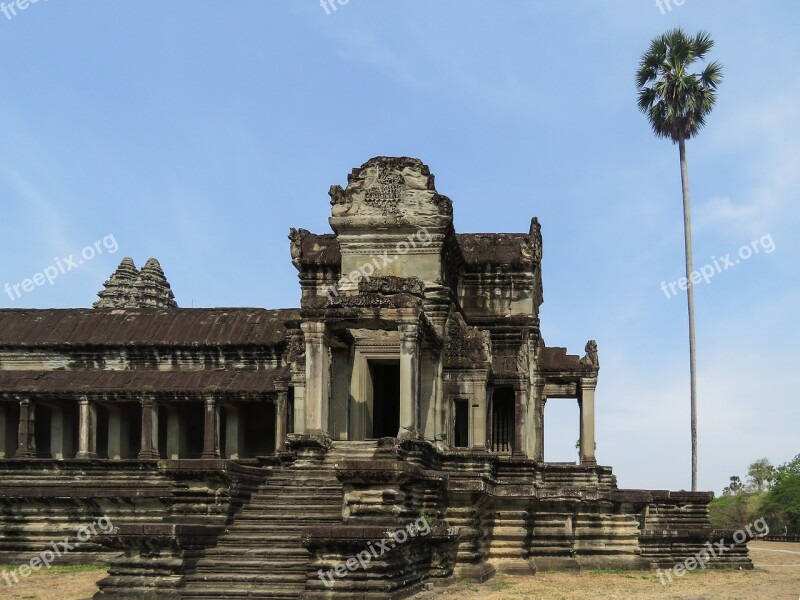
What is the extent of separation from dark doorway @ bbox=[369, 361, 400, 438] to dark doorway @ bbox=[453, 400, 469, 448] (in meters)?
1.52

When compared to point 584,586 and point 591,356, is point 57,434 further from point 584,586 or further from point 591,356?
point 584,586

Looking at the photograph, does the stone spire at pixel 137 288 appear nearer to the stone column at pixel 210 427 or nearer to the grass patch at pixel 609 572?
the stone column at pixel 210 427

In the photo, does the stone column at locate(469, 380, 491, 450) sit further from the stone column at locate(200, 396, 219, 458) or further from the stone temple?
the stone column at locate(200, 396, 219, 458)

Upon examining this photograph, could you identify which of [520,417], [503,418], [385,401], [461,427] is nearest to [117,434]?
[385,401]

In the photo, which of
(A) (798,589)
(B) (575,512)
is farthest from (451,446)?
(A) (798,589)

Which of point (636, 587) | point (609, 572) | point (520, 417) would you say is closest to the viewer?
point (636, 587)

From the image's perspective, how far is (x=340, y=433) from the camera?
963 inches

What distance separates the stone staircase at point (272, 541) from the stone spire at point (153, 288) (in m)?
31.6

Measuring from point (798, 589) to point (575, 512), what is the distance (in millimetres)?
5741

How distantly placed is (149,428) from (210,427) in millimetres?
1822

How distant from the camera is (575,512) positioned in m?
25.6

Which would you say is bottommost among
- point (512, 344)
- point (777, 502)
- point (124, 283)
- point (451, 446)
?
point (777, 502)

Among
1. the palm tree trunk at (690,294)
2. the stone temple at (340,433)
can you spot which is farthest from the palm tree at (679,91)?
the stone temple at (340,433)

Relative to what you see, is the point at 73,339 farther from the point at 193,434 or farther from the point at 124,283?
the point at 124,283
